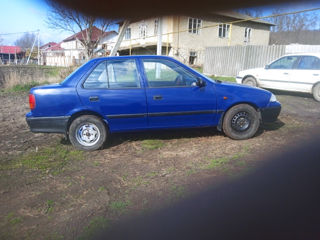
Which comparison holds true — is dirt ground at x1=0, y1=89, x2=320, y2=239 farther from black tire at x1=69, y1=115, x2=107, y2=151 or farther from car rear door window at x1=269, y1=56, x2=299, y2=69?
car rear door window at x1=269, y1=56, x2=299, y2=69

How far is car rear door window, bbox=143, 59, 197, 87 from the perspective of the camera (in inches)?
174

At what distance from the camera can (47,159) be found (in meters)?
3.85

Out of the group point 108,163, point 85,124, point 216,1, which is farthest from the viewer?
point 85,124

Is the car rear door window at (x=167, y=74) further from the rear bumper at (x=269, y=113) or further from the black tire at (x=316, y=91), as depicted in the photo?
the black tire at (x=316, y=91)

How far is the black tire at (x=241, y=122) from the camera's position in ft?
14.9

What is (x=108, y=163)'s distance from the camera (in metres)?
3.75

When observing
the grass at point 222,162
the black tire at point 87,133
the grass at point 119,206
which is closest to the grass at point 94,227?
the grass at point 119,206

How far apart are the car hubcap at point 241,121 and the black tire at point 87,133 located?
2397 mm

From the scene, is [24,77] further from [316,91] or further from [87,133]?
[316,91]

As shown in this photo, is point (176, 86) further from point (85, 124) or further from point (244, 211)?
point (244, 211)

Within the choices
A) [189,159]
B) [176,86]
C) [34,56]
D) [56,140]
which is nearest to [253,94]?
[176,86]

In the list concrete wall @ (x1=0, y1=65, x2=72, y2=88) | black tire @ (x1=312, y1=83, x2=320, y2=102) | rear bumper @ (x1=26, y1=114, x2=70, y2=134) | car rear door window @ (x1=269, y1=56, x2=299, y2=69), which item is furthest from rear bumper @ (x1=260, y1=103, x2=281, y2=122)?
concrete wall @ (x1=0, y1=65, x2=72, y2=88)

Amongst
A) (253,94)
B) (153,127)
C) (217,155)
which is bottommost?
(217,155)

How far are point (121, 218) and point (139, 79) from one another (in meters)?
2.57
